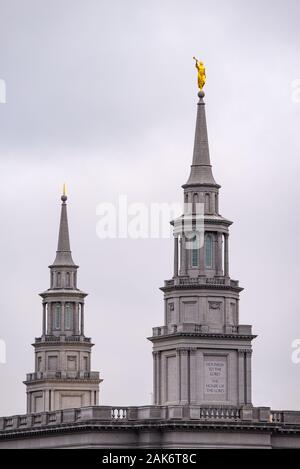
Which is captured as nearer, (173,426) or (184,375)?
(173,426)

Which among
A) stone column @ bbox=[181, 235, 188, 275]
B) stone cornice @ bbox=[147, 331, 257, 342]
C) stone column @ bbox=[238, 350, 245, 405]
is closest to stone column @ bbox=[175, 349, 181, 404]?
stone cornice @ bbox=[147, 331, 257, 342]

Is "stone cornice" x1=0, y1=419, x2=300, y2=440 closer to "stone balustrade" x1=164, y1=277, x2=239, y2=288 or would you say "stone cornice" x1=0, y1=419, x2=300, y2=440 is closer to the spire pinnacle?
"stone balustrade" x1=164, y1=277, x2=239, y2=288

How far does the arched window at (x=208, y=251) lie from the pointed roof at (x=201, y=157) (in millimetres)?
3904

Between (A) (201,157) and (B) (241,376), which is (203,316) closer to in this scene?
(B) (241,376)

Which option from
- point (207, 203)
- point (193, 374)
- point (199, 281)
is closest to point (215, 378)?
point (193, 374)

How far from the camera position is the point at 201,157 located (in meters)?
186

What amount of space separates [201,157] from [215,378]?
16.1 metres

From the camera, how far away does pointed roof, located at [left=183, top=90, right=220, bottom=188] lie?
18475 centimetres

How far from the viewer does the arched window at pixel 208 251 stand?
184 m

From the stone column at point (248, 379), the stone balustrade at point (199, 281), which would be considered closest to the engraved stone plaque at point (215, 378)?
the stone column at point (248, 379)

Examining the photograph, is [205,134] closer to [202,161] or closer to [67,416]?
[202,161]
